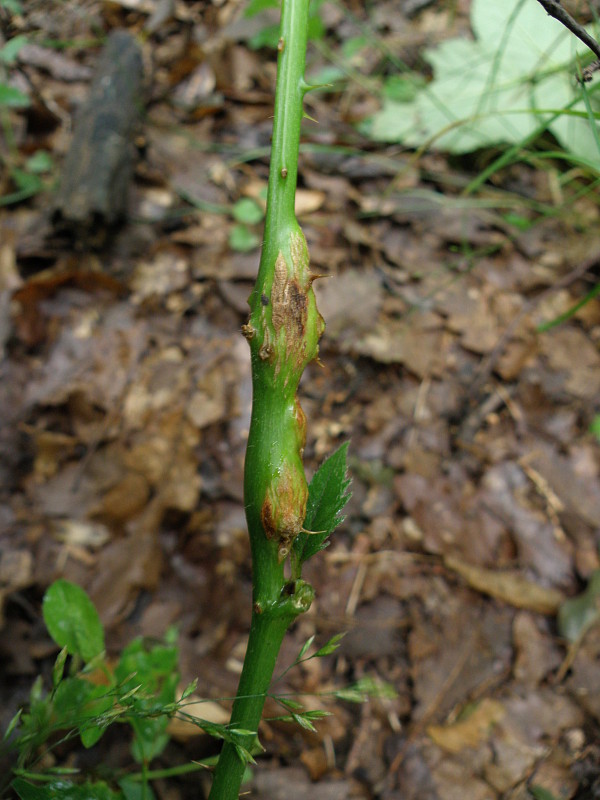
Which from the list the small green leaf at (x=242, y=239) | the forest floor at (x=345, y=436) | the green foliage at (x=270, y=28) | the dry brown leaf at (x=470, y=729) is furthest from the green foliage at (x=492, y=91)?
the dry brown leaf at (x=470, y=729)

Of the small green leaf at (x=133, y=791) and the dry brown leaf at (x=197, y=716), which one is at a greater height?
the small green leaf at (x=133, y=791)

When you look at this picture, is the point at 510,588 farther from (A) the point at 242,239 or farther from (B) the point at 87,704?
(A) the point at 242,239

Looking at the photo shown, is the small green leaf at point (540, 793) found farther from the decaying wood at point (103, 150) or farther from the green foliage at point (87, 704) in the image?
the decaying wood at point (103, 150)

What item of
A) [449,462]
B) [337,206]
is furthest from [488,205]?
[449,462]

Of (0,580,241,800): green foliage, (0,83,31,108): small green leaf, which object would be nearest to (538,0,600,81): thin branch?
(0,580,241,800): green foliage

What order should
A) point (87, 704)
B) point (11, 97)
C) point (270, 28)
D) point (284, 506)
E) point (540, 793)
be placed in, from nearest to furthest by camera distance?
point (284, 506)
point (87, 704)
point (540, 793)
point (11, 97)
point (270, 28)

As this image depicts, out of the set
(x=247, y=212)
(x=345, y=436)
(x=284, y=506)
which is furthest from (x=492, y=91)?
(x=284, y=506)
